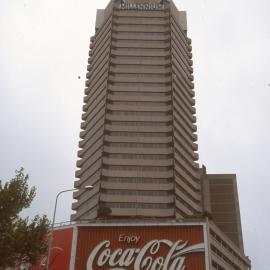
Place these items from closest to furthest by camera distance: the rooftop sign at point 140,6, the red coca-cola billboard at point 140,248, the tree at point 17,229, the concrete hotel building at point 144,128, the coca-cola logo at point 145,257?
the tree at point 17,229 → the coca-cola logo at point 145,257 → the red coca-cola billboard at point 140,248 → the concrete hotel building at point 144,128 → the rooftop sign at point 140,6

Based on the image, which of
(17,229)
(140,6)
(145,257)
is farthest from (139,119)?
(17,229)

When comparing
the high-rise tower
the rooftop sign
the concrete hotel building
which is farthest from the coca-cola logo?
the rooftop sign

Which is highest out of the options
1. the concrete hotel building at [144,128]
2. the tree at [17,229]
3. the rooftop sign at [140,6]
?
the rooftop sign at [140,6]

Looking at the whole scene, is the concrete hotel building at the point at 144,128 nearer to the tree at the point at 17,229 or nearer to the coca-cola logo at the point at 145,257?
the coca-cola logo at the point at 145,257

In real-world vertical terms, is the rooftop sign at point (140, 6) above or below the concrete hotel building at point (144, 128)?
above

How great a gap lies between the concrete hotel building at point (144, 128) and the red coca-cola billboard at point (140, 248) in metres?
48.2

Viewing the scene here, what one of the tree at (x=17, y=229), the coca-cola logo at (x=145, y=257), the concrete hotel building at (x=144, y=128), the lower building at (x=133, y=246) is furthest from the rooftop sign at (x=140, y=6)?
the tree at (x=17, y=229)

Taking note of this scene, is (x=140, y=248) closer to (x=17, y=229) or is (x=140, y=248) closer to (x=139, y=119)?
(x=17, y=229)

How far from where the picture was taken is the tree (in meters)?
30.2

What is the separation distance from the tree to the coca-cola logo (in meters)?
13.5

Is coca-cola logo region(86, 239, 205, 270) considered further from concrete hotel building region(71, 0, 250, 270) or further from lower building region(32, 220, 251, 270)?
concrete hotel building region(71, 0, 250, 270)

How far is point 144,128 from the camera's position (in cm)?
11469

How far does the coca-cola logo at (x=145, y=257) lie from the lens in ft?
145

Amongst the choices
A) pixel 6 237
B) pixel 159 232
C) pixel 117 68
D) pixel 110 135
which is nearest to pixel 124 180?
pixel 110 135
